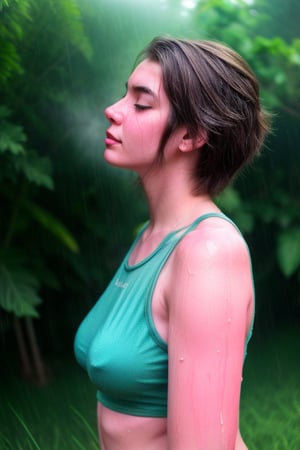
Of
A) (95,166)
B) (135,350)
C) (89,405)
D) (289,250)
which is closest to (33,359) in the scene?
(89,405)

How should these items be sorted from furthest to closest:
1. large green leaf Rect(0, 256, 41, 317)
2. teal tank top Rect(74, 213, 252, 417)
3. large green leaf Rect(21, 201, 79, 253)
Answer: large green leaf Rect(21, 201, 79, 253) < large green leaf Rect(0, 256, 41, 317) < teal tank top Rect(74, 213, 252, 417)

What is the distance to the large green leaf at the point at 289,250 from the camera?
3.90 meters

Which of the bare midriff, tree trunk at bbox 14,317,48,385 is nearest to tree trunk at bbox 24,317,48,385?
tree trunk at bbox 14,317,48,385

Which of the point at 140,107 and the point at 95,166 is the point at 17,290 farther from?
the point at 140,107

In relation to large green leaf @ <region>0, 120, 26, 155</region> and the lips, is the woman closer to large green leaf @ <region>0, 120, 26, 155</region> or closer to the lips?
the lips

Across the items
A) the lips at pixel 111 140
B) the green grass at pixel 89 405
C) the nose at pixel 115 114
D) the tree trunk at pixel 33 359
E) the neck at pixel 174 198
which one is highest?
the nose at pixel 115 114

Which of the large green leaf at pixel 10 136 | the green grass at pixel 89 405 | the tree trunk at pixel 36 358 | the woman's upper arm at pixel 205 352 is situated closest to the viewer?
the woman's upper arm at pixel 205 352

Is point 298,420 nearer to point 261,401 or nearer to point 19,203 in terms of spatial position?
point 261,401

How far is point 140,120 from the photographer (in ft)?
5.33

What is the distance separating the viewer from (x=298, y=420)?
11.1 feet

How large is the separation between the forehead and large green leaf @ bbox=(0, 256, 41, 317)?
1.78 meters

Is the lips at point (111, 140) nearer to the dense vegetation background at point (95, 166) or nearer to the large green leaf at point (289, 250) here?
the dense vegetation background at point (95, 166)

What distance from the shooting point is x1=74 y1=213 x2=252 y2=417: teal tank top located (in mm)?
1489

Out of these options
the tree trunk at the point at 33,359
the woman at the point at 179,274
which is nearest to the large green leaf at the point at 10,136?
the tree trunk at the point at 33,359
